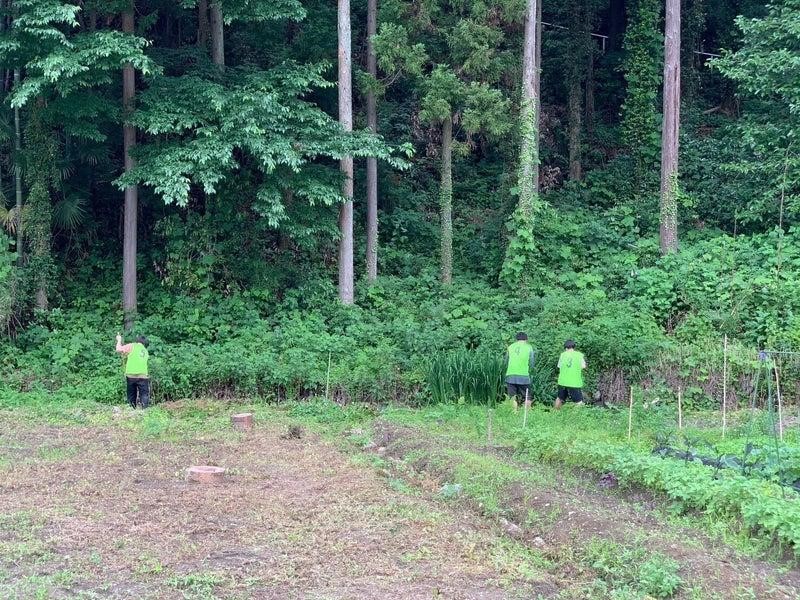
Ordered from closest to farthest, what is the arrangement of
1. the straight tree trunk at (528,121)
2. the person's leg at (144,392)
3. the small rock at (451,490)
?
1. the small rock at (451,490)
2. the person's leg at (144,392)
3. the straight tree trunk at (528,121)

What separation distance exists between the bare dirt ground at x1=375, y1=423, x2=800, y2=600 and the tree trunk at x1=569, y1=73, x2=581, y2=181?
1742 cm

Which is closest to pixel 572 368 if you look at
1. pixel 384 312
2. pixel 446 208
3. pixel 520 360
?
pixel 520 360

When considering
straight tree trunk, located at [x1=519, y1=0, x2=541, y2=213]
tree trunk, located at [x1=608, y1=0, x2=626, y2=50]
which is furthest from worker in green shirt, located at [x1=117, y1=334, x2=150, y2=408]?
tree trunk, located at [x1=608, y1=0, x2=626, y2=50]

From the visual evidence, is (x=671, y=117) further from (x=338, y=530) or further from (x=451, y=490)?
(x=338, y=530)

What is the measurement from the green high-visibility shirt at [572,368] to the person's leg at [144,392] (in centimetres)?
746

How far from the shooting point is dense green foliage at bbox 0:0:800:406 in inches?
623

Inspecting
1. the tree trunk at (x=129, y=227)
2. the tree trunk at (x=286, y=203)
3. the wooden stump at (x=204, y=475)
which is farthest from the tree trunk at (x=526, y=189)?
the wooden stump at (x=204, y=475)

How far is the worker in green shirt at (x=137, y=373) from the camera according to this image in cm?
1467

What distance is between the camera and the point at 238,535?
702 cm

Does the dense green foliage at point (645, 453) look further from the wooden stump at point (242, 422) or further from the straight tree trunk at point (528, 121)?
the straight tree trunk at point (528, 121)

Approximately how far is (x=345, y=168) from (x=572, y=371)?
7906mm

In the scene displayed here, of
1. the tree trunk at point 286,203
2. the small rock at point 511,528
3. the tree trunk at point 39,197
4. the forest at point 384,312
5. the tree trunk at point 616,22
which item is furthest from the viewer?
the tree trunk at point 616,22

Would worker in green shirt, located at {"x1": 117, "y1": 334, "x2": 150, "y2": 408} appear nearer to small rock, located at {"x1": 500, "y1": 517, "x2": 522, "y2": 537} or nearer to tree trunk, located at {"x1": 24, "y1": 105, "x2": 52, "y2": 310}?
tree trunk, located at {"x1": 24, "y1": 105, "x2": 52, "y2": 310}

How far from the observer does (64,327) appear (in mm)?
18062
